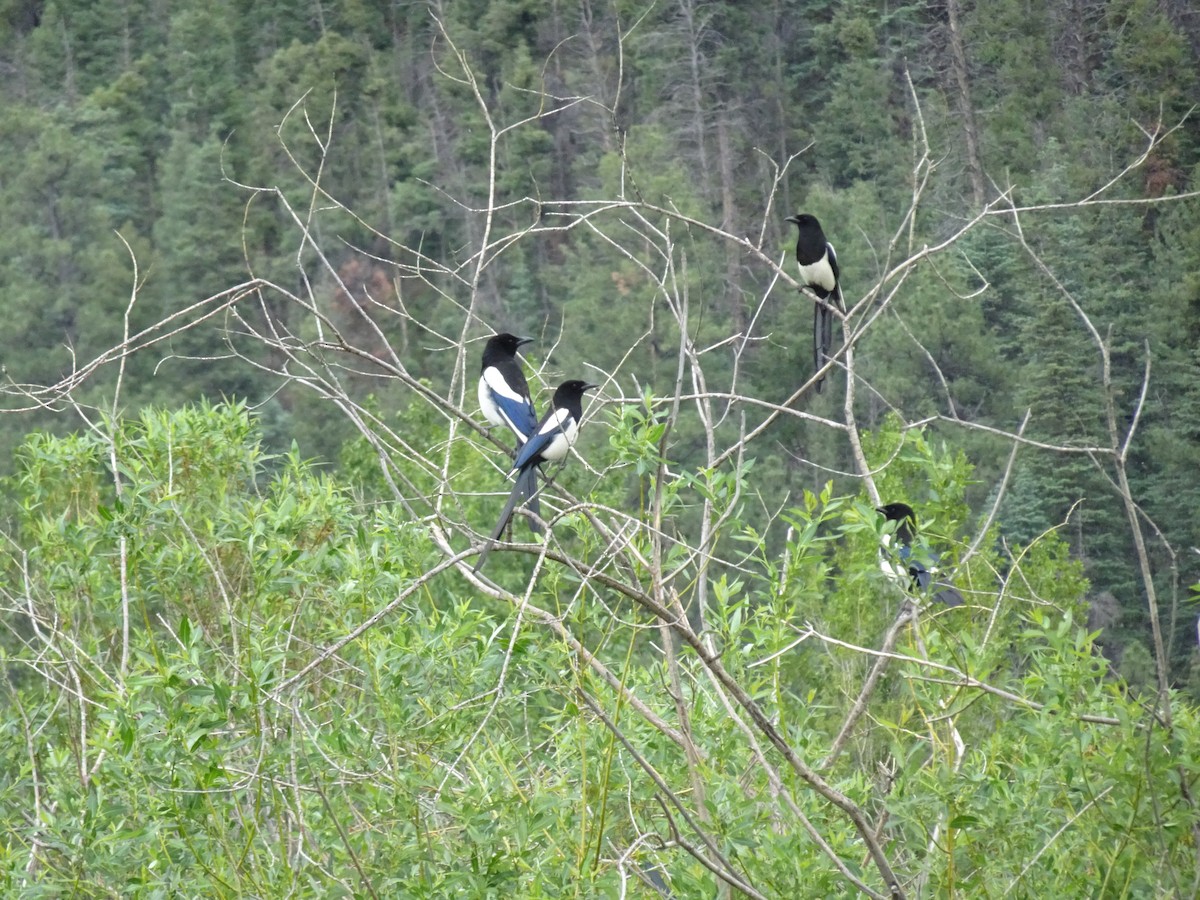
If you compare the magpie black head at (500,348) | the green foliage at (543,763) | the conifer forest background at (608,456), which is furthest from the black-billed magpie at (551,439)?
the magpie black head at (500,348)

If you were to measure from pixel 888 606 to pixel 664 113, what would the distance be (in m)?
28.0

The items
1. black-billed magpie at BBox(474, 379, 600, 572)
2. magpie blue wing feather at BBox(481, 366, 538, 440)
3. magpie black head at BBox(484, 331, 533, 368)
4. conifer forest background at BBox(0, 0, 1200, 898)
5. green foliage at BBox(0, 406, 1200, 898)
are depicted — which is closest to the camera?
green foliage at BBox(0, 406, 1200, 898)

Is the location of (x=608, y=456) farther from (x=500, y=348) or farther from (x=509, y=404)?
(x=509, y=404)

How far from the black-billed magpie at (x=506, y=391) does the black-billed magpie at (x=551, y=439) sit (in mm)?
220

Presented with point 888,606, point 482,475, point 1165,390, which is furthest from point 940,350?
point 888,606

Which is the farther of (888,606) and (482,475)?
(482,475)

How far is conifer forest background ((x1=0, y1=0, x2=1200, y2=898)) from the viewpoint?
330 cm

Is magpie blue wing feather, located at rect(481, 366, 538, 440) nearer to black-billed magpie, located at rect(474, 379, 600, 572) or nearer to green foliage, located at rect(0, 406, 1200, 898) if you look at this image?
black-billed magpie, located at rect(474, 379, 600, 572)

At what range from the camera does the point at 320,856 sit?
11.8 ft

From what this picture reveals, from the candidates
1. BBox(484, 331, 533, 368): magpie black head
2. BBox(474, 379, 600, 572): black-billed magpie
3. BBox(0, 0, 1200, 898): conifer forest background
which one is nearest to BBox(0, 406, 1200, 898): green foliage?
BBox(0, 0, 1200, 898): conifer forest background

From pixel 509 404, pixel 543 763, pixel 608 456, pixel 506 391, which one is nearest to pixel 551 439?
pixel 509 404

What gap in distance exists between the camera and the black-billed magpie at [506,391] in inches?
222

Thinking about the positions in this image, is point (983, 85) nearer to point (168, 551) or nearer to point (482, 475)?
point (482, 475)

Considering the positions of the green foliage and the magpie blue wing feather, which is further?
the magpie blue wing feather
